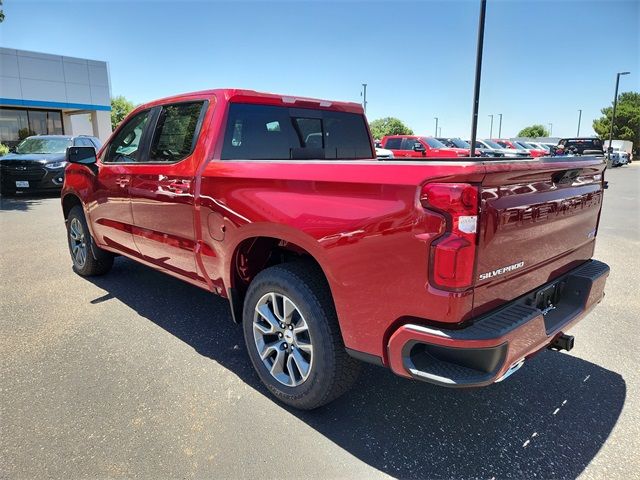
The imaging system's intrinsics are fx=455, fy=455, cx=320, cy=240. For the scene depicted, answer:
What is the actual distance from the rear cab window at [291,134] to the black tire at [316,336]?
1100 mm

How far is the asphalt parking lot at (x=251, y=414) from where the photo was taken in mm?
2365

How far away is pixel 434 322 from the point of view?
2094 mm

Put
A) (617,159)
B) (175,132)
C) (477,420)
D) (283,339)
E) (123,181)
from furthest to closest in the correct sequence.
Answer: (617,159), (123,181), (175,132), (283,339), (477,420)

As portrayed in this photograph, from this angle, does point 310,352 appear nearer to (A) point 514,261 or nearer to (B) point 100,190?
(A) point 514,261

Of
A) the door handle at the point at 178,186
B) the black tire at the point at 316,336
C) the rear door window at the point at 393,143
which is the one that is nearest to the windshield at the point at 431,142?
the rear door window at the point at 393,143

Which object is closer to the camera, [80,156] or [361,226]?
[361,226]

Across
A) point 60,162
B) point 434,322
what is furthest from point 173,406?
point 60,162

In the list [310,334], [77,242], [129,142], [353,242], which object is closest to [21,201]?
[77,242]

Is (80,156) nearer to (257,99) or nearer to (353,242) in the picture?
(257,99)

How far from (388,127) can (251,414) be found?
98099mm

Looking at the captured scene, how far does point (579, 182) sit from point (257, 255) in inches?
82.9

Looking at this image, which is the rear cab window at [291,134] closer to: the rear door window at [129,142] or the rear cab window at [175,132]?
the rear cab window at [175,132]

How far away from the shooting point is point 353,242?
2.29 meters

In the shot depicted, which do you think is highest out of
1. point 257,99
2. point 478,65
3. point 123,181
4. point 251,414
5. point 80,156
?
point 478,65
